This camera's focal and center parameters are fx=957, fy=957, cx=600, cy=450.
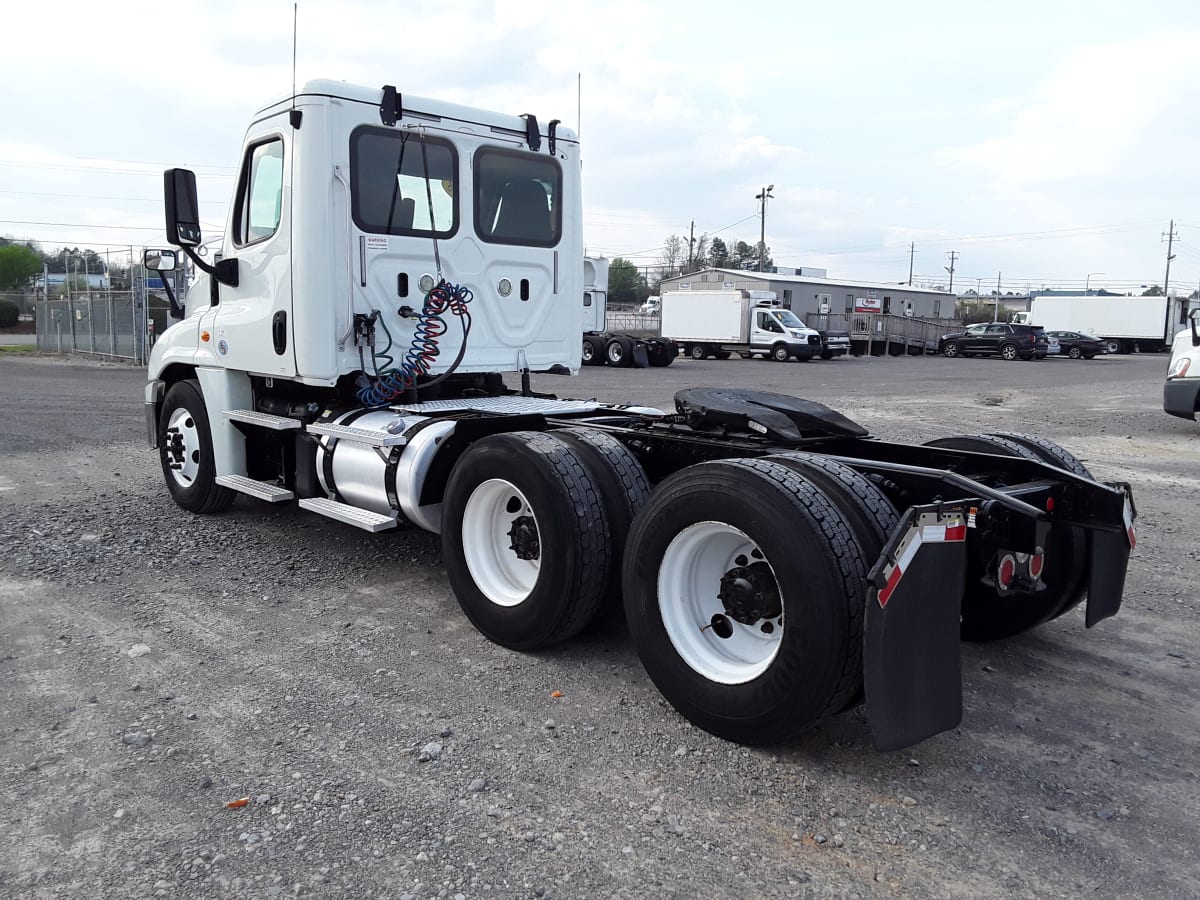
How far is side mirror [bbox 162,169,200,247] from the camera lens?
20.7ft

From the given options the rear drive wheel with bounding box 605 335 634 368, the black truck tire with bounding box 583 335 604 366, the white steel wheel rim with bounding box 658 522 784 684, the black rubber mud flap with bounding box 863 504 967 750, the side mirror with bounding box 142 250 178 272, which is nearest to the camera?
the black rubber mud flap with bounding box 863 504 967 750

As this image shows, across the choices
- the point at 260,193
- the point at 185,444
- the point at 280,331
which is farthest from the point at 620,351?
the point at 280,331

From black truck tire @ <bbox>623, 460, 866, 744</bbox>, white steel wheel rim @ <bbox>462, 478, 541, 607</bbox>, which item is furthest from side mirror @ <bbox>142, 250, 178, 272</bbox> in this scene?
black truck tire @ <bbox>623, 460, 866, 744</bbox>

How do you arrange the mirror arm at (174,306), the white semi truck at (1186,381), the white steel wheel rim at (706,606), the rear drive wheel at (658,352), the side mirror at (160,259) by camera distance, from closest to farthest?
the white steel wheel rim at (706,606), the side mirror at (160,259), the mirror arm at (174,306), the white semi truck at (1186,381), the rear drive wheel at (658,352)

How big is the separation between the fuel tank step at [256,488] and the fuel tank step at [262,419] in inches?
15.6

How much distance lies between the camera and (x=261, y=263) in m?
6.39

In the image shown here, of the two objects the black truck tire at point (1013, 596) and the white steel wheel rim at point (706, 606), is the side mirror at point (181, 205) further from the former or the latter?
the black truck tire at point (1013, 596)

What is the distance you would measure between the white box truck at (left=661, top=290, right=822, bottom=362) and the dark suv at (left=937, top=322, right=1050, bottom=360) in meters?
11.1

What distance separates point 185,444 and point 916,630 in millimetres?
6054

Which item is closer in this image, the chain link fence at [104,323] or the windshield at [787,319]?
the chain link fence at [104,323]

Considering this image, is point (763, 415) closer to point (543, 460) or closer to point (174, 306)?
point (543, 460)

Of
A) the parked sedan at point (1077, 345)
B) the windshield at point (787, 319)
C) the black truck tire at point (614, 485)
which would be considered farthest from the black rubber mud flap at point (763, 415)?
the parked sedan at point (1077, 345)

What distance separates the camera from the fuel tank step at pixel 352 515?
18.1 feet

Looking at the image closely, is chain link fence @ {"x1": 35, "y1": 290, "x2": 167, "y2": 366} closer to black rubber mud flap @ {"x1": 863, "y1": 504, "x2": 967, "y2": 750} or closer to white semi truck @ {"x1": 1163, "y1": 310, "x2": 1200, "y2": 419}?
white semi truck @ {"x1": 1163, "y1": 310, "x2": 1200, "y2": 419}
